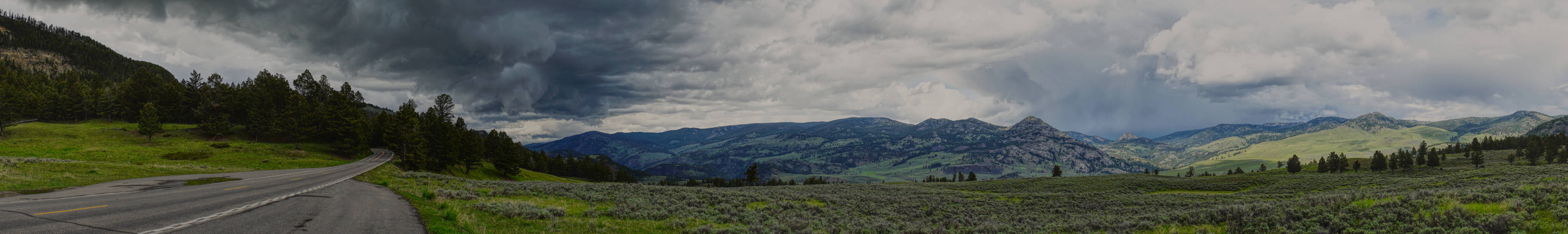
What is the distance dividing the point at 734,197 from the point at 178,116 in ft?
421

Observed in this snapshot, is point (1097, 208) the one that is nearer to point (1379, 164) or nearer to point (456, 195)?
point (456, 195)

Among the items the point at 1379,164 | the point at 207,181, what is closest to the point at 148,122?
the point at 207,181

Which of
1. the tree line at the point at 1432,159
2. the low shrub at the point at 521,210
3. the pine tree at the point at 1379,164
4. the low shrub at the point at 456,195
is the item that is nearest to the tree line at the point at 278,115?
the low shrub at the point at 456,195

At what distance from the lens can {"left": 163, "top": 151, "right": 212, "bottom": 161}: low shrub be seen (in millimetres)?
56594

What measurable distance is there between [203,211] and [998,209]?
35249 millimetres

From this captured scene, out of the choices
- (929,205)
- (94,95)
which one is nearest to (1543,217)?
(929,205)

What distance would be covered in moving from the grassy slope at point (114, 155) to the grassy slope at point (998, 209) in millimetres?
12502

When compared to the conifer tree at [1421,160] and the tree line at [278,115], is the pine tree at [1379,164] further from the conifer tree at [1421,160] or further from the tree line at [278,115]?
the tree line at [278,115]

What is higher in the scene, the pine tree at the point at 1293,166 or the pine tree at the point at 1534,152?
the pine tree at the point at 1534,152

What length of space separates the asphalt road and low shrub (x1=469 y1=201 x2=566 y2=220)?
7.70ft

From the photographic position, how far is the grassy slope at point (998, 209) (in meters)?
14.6

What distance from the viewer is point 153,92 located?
97.4 meters

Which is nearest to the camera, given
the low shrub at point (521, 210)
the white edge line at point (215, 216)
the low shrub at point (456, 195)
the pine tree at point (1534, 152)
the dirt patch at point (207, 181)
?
the white edge line at point (215, 216)

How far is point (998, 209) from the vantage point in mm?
32688
